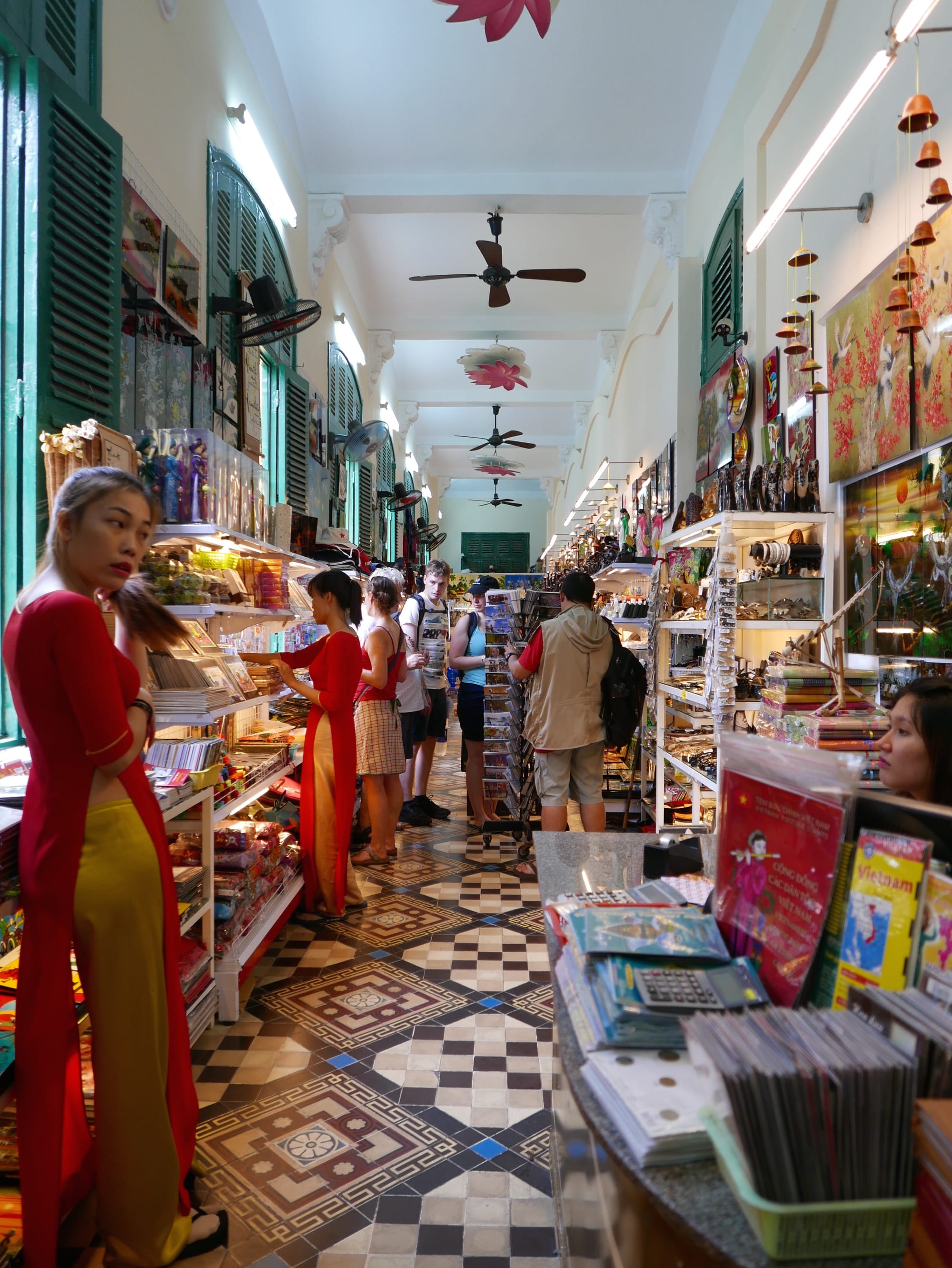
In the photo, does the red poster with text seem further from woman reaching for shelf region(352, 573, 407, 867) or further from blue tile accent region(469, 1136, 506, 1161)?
woman reaching for shelf region(352, 573, 407, 867)

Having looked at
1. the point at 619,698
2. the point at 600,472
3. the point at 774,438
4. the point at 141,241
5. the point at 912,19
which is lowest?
the point at 619,698

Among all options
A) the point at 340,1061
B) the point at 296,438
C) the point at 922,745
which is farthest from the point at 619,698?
the point at 296,438

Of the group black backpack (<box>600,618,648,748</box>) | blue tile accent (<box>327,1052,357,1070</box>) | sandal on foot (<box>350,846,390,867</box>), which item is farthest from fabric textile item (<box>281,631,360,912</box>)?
black backpack (<box>600,618,648,748</box>)

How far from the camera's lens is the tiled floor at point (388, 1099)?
2143 mm

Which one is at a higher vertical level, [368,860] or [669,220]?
[669,220]

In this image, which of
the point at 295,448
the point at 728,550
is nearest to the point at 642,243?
the point at 295,448

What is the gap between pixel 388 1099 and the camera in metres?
2.78

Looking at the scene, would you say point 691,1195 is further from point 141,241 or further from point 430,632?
point 430,632

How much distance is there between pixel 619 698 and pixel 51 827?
3666 mm

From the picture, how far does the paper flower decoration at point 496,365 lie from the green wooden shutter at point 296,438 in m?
4.39

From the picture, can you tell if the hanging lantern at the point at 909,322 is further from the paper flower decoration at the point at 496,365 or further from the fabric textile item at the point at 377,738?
the paper flower decoration at the point at 496,365

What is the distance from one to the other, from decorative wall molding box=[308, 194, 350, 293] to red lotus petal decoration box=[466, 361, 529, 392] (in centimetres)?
395

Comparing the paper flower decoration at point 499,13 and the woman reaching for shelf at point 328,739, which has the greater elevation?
the paper flower decoration at point 499,13

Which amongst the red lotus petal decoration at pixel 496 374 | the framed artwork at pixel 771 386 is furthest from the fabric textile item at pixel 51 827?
the red lotus petal decoration at pixel 496 374
